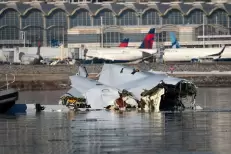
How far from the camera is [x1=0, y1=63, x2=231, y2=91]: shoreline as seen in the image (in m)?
79.8

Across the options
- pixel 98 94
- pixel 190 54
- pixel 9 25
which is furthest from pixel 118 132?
pixel 9 25

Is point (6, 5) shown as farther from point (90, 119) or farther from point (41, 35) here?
point (90, 119)

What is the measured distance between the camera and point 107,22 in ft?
591

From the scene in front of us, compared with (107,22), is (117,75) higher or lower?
lower

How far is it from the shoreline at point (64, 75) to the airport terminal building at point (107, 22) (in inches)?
2782

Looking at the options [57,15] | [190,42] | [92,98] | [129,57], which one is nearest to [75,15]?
[57,15]

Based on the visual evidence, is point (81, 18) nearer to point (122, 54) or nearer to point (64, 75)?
point (122, 54)

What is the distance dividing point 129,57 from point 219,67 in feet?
144

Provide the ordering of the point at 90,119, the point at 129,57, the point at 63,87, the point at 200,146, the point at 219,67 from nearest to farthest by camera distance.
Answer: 1. the point at 200,146
2. the point at 90,119
3. the point at 63,87
4. the point at 219,67
5. the point at 129,57

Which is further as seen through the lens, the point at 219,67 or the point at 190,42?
the point at 190,42

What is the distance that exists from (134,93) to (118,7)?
135 meters

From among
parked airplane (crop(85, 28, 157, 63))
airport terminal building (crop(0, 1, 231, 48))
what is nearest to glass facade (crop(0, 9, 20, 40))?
airport terminal building (crop(0, 1, 231, 48))

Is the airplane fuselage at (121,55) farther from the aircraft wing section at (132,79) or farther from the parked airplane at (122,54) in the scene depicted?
the aircraft wing section at (132,79)

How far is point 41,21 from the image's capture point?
7037 inches
